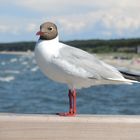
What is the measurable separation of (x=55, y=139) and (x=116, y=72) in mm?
790

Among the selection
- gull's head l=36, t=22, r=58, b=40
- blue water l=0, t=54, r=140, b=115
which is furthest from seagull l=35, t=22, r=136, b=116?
blue water l=0, t=54, r=140, b=115

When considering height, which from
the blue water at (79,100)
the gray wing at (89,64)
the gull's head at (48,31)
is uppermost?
the gull's head at (48,31)

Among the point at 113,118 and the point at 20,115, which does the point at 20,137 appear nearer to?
the point at 20,115

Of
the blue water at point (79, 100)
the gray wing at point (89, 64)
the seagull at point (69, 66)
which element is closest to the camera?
the seagull at point (69, 66)

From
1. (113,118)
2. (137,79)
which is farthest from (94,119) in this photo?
(137,79)

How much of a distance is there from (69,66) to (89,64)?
0.46 ft

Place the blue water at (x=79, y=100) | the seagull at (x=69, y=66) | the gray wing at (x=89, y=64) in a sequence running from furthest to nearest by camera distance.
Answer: the blue water at (x=79, y=100), the gray wing at (x=89, y=64), the seagull at (x=69, y=66)

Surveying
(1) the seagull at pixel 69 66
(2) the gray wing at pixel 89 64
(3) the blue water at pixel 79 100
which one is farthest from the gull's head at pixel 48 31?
(3) the blue water at pixel 79 100

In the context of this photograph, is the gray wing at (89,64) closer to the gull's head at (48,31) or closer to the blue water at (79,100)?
the gull's head at (48,31)

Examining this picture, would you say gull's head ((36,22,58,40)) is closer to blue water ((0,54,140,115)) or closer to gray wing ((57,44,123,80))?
gray wing ((57,44,123,80))

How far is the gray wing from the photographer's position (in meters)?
3.33

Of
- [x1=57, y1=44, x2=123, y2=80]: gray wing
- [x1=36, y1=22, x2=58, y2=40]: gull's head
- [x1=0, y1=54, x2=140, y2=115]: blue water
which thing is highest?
[x1=36, y1=22, x2=58, y2=40]: gull's head

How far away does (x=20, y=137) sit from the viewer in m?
2.69

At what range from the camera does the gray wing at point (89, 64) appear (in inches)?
131
